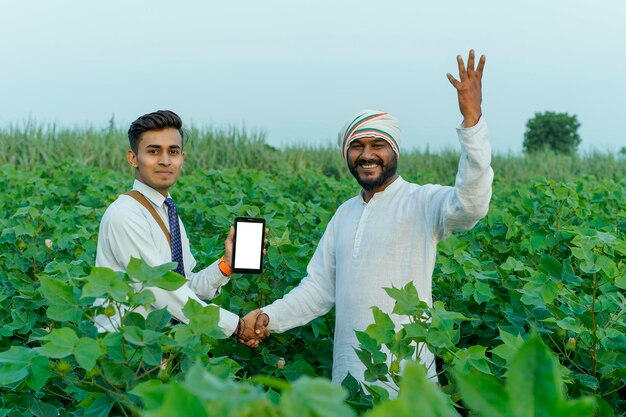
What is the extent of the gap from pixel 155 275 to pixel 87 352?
208 millimetres

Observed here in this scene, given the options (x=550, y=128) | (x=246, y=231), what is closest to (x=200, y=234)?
(x=246, y=231)

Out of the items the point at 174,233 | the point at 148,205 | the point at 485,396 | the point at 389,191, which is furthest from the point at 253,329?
the point at 485,396

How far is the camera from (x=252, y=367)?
2906 millimetres

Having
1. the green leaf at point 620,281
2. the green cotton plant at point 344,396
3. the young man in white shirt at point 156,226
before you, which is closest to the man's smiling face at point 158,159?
the young man in white shirt at point 156,226

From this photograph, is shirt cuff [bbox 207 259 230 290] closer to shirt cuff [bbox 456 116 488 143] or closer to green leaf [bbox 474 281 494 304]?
green leaf [bbox 474 281 494 304]

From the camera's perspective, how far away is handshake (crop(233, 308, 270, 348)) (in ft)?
9.07

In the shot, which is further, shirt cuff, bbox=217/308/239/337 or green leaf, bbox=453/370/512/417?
shirt cuff, bbox=217/308/239/337

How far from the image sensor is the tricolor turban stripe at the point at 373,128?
9.14 feet

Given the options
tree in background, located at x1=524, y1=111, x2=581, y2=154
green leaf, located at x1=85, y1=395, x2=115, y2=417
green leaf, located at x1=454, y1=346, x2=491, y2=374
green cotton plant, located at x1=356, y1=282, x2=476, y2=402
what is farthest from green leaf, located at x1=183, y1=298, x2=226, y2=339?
tree in background, located at x1=524, y1=111, x2=581, y2=154

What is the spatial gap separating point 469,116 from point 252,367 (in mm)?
1282

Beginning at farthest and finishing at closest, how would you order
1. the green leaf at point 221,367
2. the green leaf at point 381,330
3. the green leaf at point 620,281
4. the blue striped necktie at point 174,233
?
the blue striped necktie at point 174,233
the green leaf at point 620,281
the green leaf at point 381,330
the green leaf at point 221,367

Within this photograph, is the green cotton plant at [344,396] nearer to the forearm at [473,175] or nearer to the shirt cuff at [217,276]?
the forearm at [473,175]

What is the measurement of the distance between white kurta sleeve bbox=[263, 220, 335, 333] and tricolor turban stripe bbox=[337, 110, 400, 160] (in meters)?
0.42

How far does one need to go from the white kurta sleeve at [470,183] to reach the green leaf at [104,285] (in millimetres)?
1280
